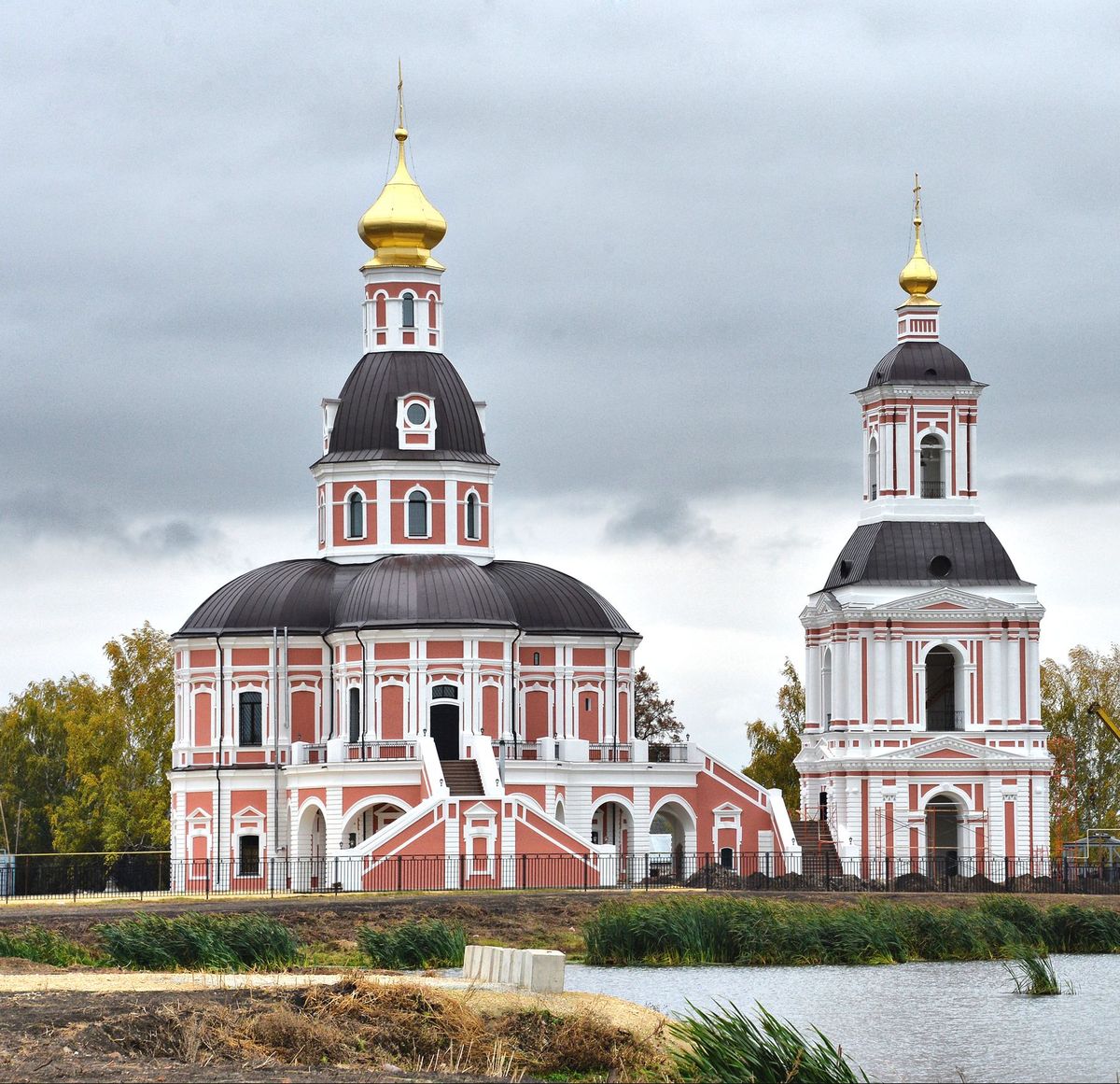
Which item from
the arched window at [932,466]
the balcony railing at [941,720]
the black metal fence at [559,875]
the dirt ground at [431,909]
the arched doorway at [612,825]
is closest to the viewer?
the dirt ground at [431,909]

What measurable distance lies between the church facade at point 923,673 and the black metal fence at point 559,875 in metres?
2.36

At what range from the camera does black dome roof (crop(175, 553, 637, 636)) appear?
233 feet

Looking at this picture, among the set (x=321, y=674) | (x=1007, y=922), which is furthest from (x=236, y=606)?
(x=1007, y=922)

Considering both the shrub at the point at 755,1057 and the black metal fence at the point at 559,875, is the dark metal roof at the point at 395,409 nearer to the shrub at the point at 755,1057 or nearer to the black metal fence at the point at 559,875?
the black metal fence at the point at 559,875

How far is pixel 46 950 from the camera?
37.5 metres

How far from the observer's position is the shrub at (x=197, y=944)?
3462 cm

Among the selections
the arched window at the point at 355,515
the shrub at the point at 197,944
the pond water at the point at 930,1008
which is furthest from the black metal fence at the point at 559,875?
the shrub at the point at 197,944

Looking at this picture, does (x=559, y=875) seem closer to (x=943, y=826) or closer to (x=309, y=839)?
(x=309, y=839)

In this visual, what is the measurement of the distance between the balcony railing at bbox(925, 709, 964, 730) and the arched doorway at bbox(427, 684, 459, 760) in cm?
1422

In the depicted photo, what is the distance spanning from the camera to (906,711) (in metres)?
74.6

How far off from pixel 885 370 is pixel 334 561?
669 inches

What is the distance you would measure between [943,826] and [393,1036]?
164ft

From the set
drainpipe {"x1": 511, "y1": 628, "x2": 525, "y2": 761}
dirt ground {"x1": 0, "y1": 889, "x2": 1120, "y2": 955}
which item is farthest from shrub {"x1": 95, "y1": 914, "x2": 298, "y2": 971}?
drainpipe {"x1": 511, "y1": 628, "x2": 525, "y2": 761}

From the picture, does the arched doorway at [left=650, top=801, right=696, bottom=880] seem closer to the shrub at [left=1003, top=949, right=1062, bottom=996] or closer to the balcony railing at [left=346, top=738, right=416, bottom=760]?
the balcony railing at [left=346, top=738, right=416, bottom=760]
